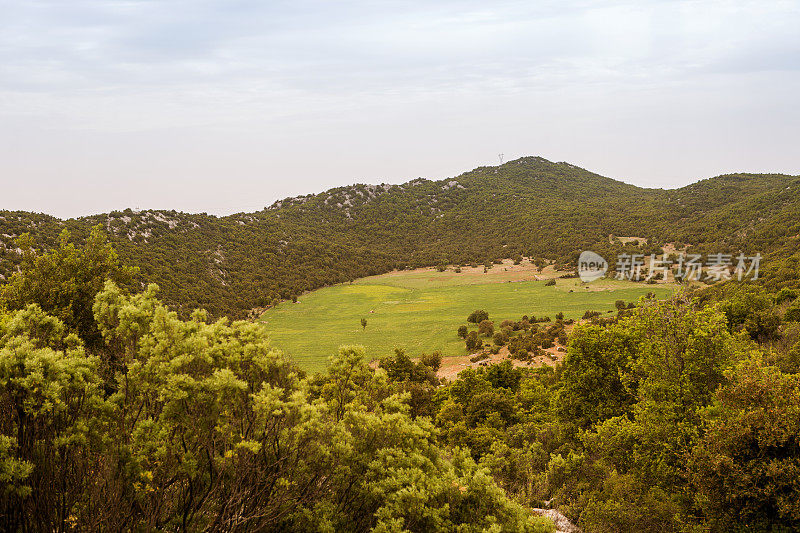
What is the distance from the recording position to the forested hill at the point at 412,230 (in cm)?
6506

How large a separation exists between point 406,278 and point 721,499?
277ft

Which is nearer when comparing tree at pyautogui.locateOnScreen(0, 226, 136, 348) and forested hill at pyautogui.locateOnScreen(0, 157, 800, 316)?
tree at pyautogui.locateOnScreen(0, 226, 136, 348)

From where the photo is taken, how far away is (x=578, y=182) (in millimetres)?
185125

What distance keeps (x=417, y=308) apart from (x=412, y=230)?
251 ft

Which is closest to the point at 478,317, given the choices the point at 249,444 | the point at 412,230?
the point at 249,444

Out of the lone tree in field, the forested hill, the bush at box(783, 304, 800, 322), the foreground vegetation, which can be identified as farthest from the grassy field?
the foreground vegetation

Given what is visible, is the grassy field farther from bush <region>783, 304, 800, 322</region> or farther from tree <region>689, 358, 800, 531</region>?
tree <region>689, 358, 800, 531</region>

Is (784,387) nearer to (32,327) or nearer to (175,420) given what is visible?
(175,420)

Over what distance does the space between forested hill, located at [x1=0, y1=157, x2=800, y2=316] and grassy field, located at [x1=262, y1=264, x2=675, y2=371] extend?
31.1ft

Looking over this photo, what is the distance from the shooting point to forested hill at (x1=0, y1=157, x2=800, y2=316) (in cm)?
6506

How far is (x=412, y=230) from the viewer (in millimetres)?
141125

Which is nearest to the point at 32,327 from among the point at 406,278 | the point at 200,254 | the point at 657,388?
the point at 657,388

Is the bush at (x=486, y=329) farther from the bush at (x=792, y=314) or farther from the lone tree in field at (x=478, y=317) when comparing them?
the bush at (x=792, y=314)

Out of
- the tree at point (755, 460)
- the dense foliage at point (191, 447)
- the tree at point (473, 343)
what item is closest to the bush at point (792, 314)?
the tree at point (473, 343)
